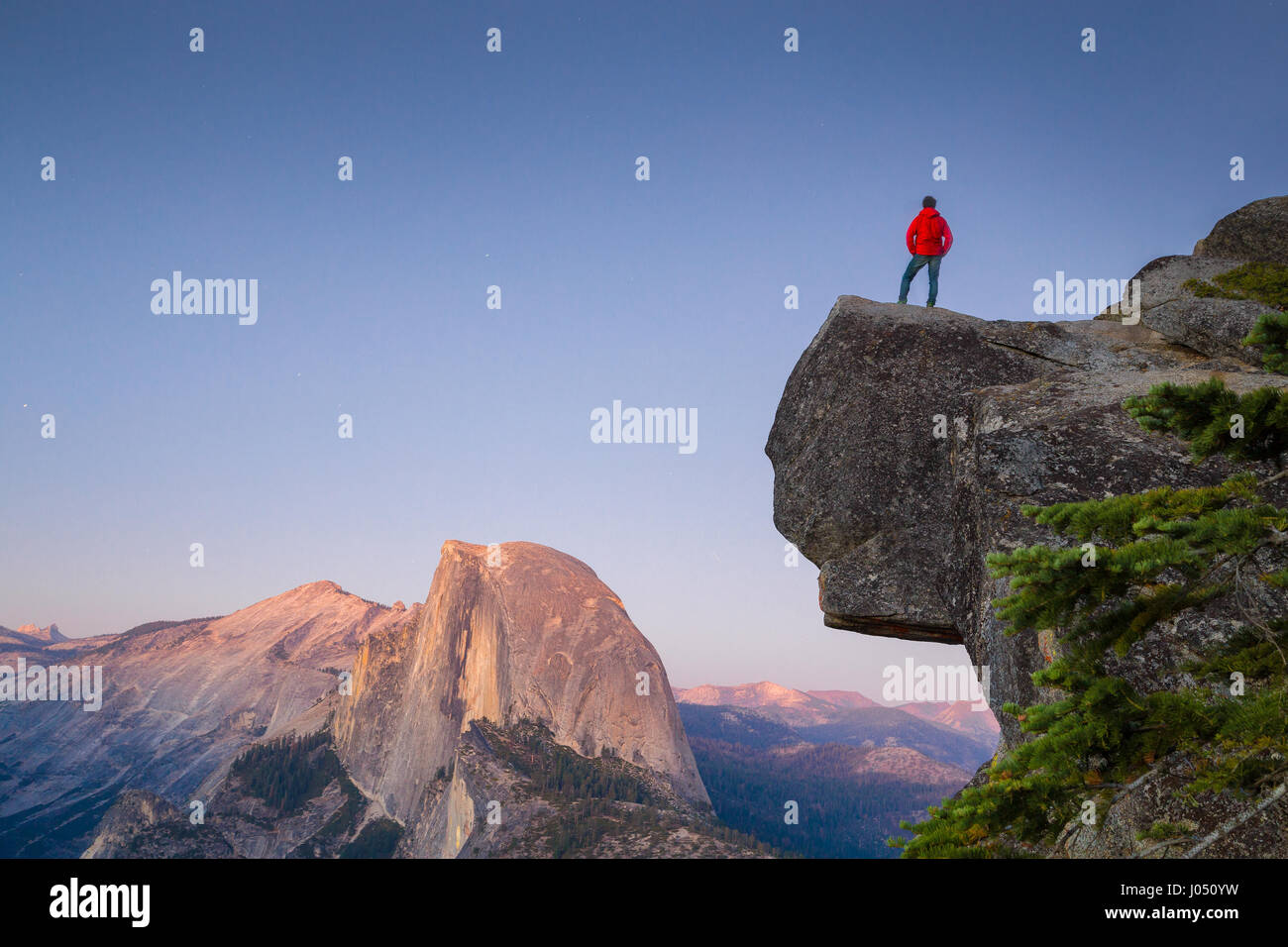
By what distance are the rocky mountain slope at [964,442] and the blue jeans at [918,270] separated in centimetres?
155

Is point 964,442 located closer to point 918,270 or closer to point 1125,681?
point 918,270

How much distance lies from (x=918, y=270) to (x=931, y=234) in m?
1.28

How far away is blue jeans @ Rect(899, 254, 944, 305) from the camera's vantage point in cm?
2408

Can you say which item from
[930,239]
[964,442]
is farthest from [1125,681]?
[930,239]

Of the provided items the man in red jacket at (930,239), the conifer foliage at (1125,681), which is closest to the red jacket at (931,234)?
the man in red jacket at (930,239)

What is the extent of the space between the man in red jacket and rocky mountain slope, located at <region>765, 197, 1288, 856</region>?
1.92 m

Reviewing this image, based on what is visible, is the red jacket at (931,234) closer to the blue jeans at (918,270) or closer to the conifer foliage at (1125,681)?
the blue jeans at (918,270)

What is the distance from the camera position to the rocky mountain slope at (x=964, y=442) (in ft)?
50.5

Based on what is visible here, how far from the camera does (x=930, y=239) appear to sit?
945 inches

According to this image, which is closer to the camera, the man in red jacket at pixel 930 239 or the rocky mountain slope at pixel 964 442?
the rocky mountain slope at pixel 964 442

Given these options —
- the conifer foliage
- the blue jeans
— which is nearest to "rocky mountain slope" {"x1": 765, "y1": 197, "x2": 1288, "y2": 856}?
the blue jeans

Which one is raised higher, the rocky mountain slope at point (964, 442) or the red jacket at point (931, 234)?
the red jacket at point (931, 234)
